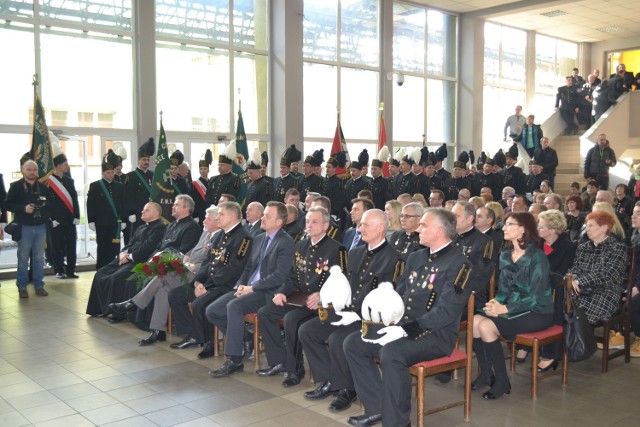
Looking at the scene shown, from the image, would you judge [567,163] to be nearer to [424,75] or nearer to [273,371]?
[424,75]

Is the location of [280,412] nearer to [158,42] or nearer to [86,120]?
[86,120]

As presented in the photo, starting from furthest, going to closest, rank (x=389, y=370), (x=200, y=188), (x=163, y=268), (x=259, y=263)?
(x=200, y=188) < (x=163, y=268) < (x=259, y=263) < (x=389, y=370)

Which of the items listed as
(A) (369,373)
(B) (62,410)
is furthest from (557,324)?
(B) (62,410)

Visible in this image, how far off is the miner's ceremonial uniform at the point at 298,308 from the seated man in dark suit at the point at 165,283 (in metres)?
1.39

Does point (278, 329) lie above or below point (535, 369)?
above

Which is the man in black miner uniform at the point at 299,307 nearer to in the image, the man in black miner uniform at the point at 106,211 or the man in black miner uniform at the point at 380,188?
the man in black miner uniform at the point at 106,211

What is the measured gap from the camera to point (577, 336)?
448cm

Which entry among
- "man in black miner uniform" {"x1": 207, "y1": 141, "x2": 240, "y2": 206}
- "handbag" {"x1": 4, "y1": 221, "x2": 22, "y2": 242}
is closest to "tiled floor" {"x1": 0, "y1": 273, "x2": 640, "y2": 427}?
"handbag" {"x1": 4, "y1": 221, "x2": 22, "y2": 242}

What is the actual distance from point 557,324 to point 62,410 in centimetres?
348

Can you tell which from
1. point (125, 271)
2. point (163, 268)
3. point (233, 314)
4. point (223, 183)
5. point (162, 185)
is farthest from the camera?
point (223, 183)

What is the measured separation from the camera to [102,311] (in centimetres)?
704

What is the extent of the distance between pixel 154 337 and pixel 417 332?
2997mm

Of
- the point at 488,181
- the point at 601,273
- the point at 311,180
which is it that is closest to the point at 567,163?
the point at 488,181

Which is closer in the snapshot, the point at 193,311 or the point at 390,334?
the point at 390,334
